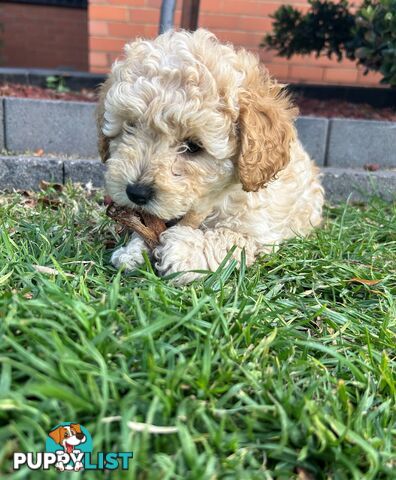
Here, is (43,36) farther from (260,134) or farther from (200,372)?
(200,372)

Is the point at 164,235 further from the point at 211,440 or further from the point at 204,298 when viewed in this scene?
the point at 211,440

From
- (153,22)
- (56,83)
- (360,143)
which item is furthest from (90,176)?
(153,22)

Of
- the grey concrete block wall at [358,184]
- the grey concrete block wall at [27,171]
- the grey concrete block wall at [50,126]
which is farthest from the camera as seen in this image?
the grey concrete block wall at [358,184]

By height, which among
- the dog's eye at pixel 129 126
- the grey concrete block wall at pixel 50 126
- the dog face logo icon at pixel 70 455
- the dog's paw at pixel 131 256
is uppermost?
the dog's eye at pixel 129 126

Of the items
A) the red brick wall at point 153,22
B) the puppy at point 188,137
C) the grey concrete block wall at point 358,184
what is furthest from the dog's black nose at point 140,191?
the red brick wall at point 153,22

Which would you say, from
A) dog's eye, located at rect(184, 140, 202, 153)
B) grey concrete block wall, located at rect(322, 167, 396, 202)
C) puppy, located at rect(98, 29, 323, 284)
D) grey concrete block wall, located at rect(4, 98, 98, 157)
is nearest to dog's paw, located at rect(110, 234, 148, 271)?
puppy, located at rect(98, 29, 323, 284)

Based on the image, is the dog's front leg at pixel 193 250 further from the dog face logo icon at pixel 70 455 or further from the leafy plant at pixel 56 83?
the leafy plant at pixel 56 83

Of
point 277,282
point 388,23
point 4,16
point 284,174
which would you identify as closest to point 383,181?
point 388,23
